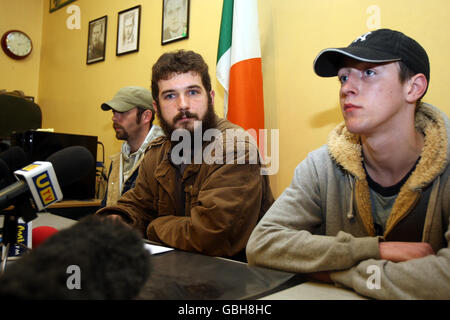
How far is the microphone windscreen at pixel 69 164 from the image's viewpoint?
0.78 metres

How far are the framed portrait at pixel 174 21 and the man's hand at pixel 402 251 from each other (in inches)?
94.0

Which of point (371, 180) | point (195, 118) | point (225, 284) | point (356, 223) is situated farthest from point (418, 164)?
point (195, 118)

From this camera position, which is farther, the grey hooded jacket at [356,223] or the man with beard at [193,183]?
the man with beard at [193,183]

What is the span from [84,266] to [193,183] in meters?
1.11

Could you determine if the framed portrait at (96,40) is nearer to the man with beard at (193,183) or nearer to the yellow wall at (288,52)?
the yellow wall at (288,52)

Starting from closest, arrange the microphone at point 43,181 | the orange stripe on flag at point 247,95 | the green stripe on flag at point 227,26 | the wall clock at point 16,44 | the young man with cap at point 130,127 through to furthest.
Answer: the microphone at point 43,181, the orange stripe on flag at point 247,95, the green stripe on flag at point 227,26, the young man with cap at point 130,127, the wall clock at point 16,44

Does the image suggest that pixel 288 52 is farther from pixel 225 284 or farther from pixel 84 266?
pixel 84 266

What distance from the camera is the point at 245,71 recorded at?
6.93 feet

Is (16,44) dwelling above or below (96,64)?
above

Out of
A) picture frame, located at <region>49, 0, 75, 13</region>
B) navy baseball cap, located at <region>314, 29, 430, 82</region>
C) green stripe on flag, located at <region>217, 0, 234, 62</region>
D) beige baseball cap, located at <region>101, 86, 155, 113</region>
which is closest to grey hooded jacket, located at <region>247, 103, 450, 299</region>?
navy baseball cap, located at <region>314, 29, 430, 82</region>

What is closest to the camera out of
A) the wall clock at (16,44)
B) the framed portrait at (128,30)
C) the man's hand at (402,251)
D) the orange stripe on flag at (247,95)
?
the man's hand at (402,251)

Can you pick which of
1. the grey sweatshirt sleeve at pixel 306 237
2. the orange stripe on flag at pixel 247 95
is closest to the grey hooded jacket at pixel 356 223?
the grey sweatshirt sleeve at pixel 306 237

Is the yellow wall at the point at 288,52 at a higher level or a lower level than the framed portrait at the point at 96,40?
lower
